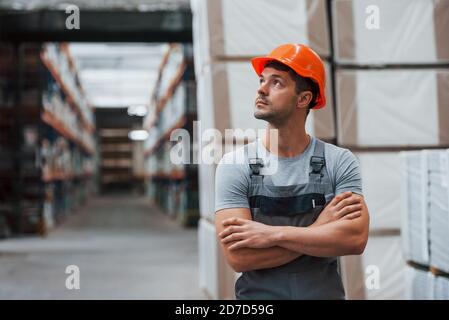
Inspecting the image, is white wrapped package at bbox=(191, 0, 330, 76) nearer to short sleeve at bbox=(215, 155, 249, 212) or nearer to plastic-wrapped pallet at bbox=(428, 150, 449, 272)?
plastic-wrapped pallet at bbox=(428, 150, 449, 272)

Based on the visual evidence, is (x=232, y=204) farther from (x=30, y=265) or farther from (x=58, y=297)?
(x=30, y=265)

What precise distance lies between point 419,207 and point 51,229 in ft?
29.4

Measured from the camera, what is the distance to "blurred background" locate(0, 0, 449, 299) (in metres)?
4.10

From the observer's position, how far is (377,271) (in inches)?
165

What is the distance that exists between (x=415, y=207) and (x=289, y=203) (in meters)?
2.19

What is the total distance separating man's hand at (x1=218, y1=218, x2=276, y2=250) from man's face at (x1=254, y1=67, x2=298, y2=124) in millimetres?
A: 303

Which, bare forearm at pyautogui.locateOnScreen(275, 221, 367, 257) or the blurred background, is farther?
the blurred background

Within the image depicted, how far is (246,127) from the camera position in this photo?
410 cm

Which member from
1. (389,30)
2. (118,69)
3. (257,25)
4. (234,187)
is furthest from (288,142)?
(118,69)

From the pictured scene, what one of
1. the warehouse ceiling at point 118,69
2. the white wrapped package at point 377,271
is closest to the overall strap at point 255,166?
the white wrapped package at point 377,271

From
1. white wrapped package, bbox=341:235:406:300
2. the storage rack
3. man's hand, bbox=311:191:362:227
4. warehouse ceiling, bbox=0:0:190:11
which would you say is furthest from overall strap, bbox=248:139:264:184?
the storage rack

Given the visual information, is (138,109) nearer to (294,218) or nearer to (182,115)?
(182,115)

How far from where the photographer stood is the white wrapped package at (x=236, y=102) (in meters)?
4.08

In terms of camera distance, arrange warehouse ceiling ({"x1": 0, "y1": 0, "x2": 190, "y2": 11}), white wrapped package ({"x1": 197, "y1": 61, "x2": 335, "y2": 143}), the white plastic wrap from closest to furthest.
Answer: white wrapped package ({"x1": 197, "y1": 61, "x2": 335, "y2": 143}) → the white plastic wrap → warehouse ceiling ({"x1": 0, "y1": 0, "x2": 190, "y2": 11})
